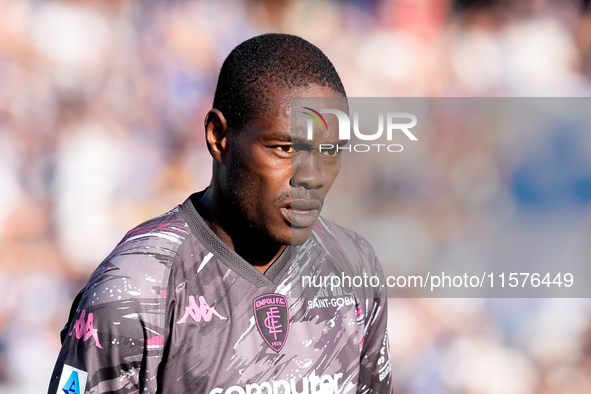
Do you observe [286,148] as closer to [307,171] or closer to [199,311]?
[307,171]

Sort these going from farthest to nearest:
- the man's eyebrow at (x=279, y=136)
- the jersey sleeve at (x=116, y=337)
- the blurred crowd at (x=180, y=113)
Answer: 1. the blurred crowd at (x=180, y=113)
2. the man's eyebrow at (x=279, y=136)
3. the jersey sleeve at (x=116, y=337)

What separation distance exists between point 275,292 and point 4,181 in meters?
2.23

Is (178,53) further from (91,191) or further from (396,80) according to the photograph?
(396,80)

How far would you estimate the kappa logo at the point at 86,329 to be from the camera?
3.56 feet

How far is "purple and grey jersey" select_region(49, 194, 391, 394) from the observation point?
109 centimetres

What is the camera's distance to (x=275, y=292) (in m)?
1.31

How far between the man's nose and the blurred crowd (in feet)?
5.90

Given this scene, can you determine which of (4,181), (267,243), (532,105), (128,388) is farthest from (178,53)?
(128,388)

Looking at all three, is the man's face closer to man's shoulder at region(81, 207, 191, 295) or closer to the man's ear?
the man's ear

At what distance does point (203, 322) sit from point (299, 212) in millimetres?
310

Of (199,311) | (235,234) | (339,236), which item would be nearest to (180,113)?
(339,236)

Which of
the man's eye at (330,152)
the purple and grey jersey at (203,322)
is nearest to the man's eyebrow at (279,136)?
the man's eye at (330,152)

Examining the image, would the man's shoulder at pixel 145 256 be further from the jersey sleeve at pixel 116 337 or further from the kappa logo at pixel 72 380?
the kappa logo at pixel 72 380

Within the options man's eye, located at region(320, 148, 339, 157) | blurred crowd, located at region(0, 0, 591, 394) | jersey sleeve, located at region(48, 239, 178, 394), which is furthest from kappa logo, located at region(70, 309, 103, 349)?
blurred crowd, located at region(0, 0, 591, 394)
